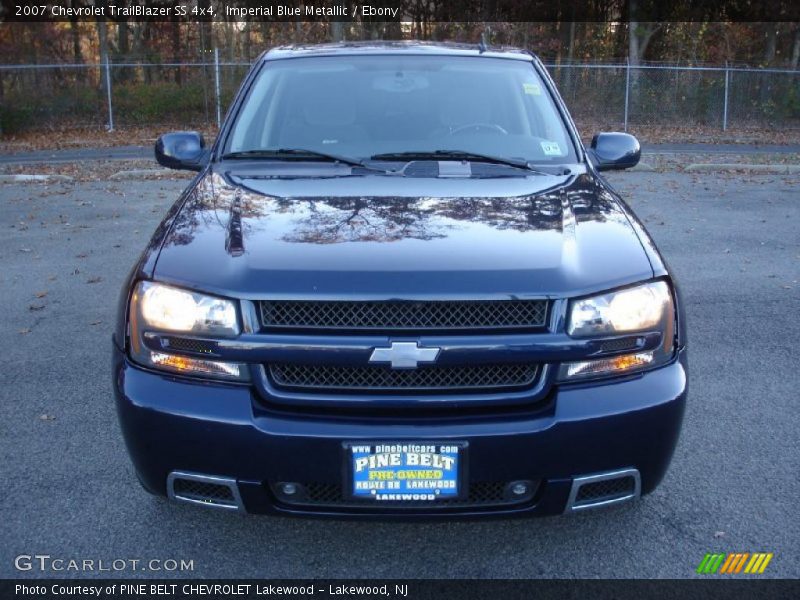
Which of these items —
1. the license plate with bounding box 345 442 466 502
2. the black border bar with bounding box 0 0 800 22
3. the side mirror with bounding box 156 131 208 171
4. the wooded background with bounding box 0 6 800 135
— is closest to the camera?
the license plate with bounding box 345 442 466 502

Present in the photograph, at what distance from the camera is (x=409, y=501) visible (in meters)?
2.42

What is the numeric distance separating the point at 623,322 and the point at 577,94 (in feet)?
68.9

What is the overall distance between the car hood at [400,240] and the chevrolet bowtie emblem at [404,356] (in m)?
0.16

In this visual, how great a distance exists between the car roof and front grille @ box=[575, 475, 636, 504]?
2512 millimetres

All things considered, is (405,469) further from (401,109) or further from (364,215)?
(401,109)

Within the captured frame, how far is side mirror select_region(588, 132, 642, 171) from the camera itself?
13.3 feet

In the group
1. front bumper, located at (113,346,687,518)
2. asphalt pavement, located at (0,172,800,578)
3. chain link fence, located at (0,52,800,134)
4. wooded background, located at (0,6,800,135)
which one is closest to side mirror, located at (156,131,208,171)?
asphalt pavement, located at (0,172,800,578)

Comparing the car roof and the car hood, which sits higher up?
the car roof

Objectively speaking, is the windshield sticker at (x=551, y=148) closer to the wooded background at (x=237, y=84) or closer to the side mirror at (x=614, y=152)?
the side mirror at (x=614, y=152)

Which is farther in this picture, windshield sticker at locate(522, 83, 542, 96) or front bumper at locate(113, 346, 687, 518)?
windshield sticker at locate(522, 83, 542, 96)

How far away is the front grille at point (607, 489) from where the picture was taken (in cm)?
248

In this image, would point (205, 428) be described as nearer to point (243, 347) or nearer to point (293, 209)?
point (243, 347)
